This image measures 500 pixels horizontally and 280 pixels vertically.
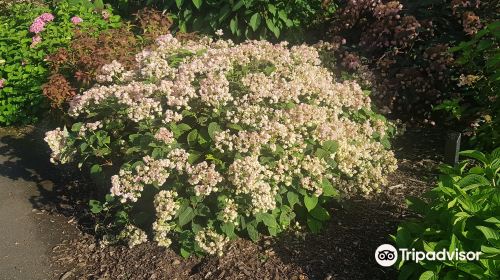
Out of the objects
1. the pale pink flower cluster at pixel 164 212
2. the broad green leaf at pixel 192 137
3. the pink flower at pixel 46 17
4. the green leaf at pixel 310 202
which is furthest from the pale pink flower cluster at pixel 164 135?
the pink flower at pixel 46 17

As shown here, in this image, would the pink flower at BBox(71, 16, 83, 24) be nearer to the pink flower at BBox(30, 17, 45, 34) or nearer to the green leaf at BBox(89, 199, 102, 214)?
the pink flower at BBox(30, 17, 45, 34)

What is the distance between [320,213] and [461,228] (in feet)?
4.05

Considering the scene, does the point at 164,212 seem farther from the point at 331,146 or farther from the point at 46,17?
the point at 46,17

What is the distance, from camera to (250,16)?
19.9ft

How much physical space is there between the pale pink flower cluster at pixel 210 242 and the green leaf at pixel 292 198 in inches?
20.5

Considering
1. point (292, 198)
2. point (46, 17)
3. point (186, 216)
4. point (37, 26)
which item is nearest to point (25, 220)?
point (186, 216)

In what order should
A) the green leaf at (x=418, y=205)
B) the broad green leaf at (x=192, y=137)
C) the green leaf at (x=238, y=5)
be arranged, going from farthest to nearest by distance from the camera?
the green leaf at (x=238, y=5) < the broad green leaf at (x=192, y=137) < the green leaf at (x=418, y=205)

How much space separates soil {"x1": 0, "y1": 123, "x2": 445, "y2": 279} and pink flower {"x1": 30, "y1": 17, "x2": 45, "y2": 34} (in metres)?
2.12

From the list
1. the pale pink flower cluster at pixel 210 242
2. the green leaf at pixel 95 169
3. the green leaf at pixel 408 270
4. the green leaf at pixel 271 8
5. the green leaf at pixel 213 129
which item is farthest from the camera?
the green leaf at pixel 271 8

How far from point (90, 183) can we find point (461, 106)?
3488mm

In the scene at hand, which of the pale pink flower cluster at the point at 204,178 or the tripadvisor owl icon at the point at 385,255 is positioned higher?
the tripadvisor owl icon at the point at 385,255

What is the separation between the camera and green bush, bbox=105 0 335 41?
600 cm

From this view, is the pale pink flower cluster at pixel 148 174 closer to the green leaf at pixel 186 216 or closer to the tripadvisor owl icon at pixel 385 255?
the green leaf at pixel 186 216

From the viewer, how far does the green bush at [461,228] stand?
2627 millimetres
